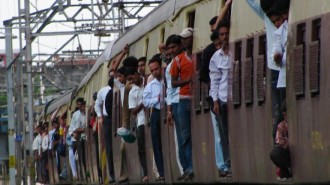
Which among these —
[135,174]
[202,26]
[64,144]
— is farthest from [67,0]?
[202,26]

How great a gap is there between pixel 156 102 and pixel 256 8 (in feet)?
20.1

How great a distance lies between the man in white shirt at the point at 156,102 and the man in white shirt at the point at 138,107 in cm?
91

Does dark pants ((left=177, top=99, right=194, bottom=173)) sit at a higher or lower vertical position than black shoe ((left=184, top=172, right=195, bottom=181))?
higher

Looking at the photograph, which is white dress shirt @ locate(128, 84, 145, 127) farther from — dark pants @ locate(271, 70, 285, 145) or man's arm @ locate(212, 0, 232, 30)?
dark pants @ locate(271, 70, 285, 145)

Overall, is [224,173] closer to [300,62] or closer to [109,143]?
[300,62]

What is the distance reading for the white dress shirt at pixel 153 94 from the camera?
18156mm

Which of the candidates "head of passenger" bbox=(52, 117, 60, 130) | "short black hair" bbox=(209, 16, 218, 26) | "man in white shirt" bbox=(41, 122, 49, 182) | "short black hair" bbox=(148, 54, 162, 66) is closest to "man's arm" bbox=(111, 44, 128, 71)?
"short black hair" bbox=(148, 54, 162, 66)

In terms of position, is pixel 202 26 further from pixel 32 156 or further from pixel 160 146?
pixel 32 156

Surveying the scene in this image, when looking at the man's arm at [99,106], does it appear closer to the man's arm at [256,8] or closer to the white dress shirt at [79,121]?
the white dress shirt at [79,121]

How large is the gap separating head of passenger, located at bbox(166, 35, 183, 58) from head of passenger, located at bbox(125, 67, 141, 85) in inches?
131

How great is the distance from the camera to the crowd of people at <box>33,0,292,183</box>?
1163 cm

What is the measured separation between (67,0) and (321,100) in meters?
32.7

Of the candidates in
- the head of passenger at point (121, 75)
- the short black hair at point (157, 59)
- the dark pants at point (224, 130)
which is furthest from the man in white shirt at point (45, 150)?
the dark pants at point (224, 130)

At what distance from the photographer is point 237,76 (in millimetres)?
13516
